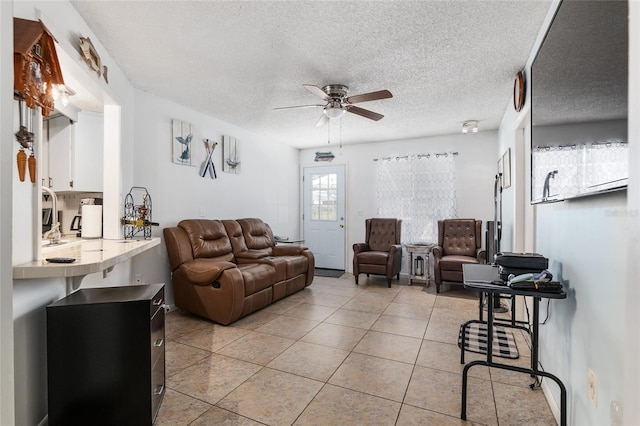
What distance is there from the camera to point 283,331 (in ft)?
10.2

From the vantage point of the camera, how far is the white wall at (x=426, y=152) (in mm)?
5129

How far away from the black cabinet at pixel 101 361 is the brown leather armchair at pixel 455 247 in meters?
3.92

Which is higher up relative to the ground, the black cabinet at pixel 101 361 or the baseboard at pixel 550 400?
the black cabinet at pixel 101 361

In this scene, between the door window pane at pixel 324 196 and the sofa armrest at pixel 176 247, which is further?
the door window pane at pixel 324 196

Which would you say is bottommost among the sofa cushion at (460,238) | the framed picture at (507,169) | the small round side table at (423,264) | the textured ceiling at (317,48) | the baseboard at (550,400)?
the baseboard at (550,400)

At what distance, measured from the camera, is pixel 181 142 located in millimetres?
3939

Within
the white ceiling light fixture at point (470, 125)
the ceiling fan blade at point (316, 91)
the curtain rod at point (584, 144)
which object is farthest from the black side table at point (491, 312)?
the white ceiling light fixture at point (470, 125)

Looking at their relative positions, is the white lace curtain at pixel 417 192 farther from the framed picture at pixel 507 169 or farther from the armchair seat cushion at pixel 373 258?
the framed picture at pixel 507 169

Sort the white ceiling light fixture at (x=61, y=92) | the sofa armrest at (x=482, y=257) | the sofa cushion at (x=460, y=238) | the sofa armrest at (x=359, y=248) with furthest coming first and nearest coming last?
the sofa armrest at (x=359, y=248) → the sofa cushion at (x=460, y=238) → the sofa armrest at (x=482, y=257) → the white ceiling light fixture at (x=61, y=92)

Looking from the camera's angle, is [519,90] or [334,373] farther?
[519,90]

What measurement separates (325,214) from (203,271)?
11.2 ft

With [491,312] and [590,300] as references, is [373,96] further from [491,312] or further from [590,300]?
[590,300]

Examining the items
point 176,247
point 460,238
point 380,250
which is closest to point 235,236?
point 176,247

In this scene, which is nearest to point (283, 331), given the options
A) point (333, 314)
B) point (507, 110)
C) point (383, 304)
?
point (333, 314)
